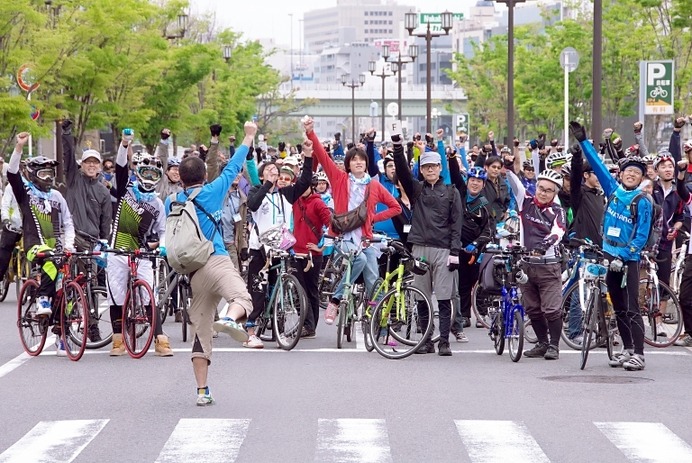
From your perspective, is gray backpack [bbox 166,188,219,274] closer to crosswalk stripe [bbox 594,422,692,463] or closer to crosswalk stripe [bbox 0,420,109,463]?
crosswalk stripe [bbox 0,420,109,463]

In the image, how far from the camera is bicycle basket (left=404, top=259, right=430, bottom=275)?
43.6 ft

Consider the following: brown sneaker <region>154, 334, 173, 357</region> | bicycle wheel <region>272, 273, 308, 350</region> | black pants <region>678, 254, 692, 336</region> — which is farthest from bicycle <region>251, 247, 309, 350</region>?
black pants <region>678, 254, 692, 336</region>

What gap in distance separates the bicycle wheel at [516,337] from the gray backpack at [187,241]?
3.90 meters

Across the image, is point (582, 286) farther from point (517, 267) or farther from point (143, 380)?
point (143, 380)

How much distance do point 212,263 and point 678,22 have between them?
27.2 meters

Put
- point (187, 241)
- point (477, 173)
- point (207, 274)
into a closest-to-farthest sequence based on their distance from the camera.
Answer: point (187, 241) → point (207, 274) → point (477, 173)

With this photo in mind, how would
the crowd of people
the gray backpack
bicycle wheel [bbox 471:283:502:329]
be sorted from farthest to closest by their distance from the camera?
bicycle wheel [bbox 471:283:502:329], the crowd of people, the gray backpack

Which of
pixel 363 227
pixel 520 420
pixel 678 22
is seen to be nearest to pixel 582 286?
pixel 363 227

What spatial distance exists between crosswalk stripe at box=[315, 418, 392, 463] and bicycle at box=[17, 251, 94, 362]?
4.17m

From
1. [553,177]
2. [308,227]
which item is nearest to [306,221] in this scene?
[308,227]

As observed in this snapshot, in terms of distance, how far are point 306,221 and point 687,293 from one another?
3.99 metres

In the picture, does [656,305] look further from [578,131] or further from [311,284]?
[311,284]

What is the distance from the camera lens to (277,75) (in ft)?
292

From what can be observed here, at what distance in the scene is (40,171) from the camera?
13.4 m
